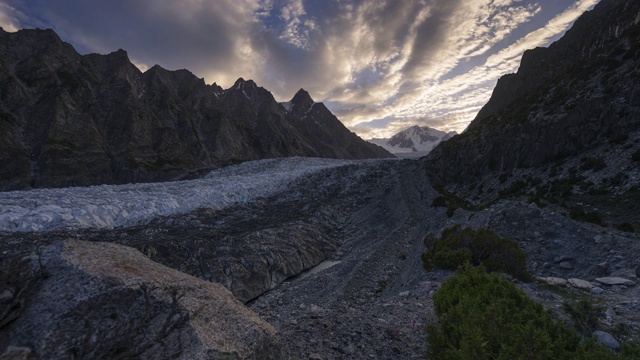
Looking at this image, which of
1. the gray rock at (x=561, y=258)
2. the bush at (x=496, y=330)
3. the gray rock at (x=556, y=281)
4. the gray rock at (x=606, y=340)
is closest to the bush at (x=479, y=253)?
the gray rock at (x=556, y=281)

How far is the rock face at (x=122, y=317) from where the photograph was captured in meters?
3.94

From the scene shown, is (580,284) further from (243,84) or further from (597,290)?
(243,84)

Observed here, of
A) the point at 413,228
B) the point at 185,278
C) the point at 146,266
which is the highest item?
the point at 146,266

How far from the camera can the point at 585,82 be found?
114 feet

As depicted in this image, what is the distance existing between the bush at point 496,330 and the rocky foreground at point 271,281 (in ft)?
4.22

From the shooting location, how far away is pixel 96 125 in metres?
79.1

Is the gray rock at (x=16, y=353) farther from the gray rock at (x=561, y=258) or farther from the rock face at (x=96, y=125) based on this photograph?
the rock face at (x=96, y=125)

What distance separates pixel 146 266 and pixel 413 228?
2351cm

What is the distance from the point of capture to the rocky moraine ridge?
443cm

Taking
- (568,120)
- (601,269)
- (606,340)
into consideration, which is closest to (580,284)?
(601,269)

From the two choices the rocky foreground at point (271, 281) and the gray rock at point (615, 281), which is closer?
the rocky foreground at point (271, 281)

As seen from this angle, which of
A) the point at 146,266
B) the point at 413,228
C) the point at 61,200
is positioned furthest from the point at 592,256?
the point at 61,200

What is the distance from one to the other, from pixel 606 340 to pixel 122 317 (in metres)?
9.43

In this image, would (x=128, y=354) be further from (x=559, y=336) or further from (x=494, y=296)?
(x=494, y=296)
